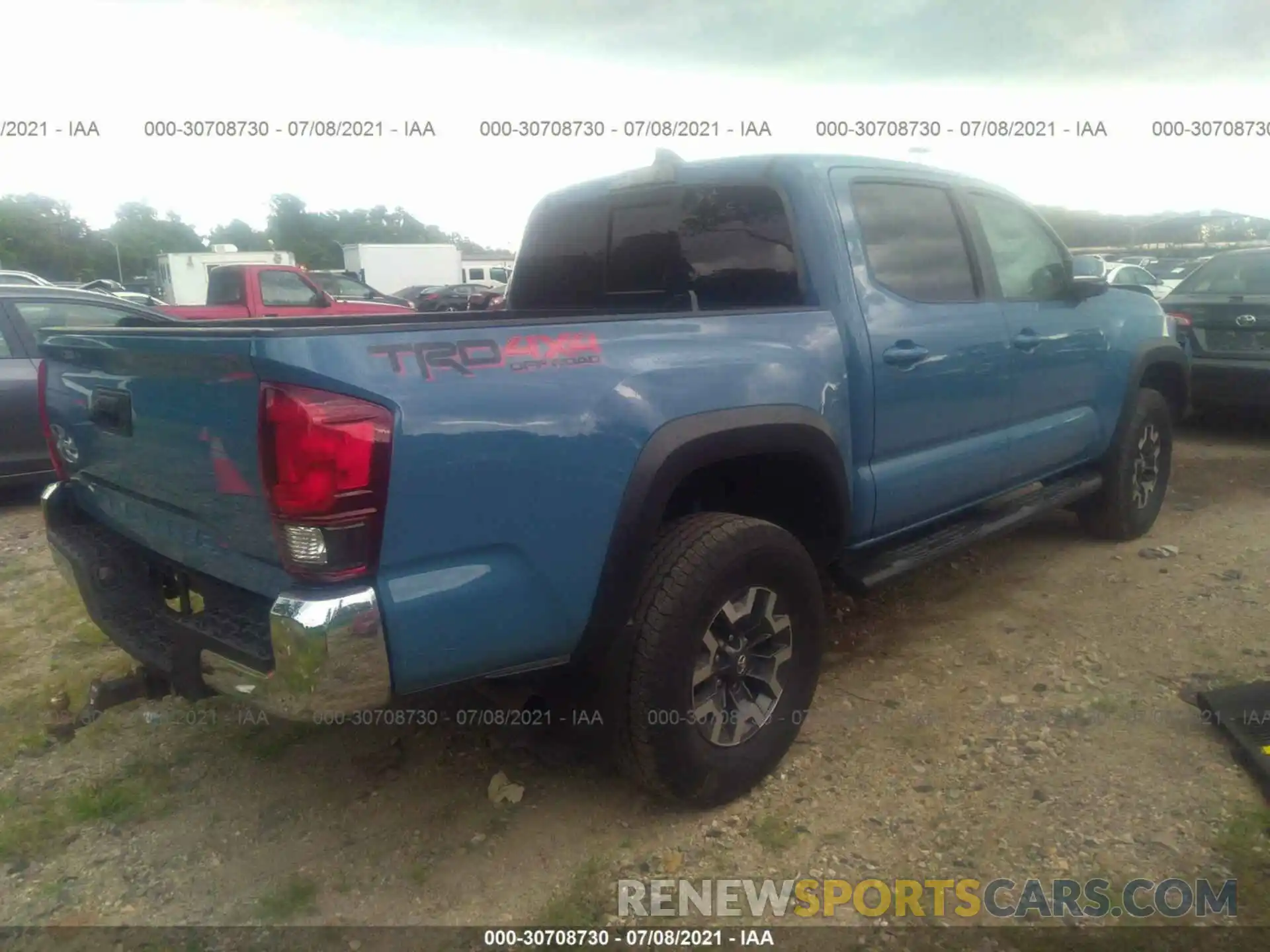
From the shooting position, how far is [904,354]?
10.2ft

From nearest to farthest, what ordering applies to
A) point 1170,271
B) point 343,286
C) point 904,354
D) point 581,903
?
point 581,903 < point 904,354 < point 1170,271 < point 343,286

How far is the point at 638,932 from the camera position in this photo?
7.32 ft

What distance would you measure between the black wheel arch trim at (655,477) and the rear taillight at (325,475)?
24.5 inches

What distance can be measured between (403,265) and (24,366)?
2742cm

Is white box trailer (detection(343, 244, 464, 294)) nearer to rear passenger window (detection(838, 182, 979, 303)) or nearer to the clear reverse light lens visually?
rear passenger window (detection(838, 182, 979, 303))

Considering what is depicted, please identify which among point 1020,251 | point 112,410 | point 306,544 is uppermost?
point 1020,251

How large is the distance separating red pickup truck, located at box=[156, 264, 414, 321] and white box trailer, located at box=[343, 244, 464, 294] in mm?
18520

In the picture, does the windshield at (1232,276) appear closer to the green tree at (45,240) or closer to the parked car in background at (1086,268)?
the parked car in background at (1086,268)

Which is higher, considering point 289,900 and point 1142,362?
point 1142,362

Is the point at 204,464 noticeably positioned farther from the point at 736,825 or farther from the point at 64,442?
the point at 736,825

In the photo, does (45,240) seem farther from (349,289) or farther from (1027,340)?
(1027,340)

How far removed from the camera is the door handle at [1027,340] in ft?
12.2

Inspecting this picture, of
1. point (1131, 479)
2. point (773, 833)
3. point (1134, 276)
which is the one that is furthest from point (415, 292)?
point (773, 833)

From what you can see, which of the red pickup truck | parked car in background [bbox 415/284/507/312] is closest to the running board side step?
the red pickup truck
